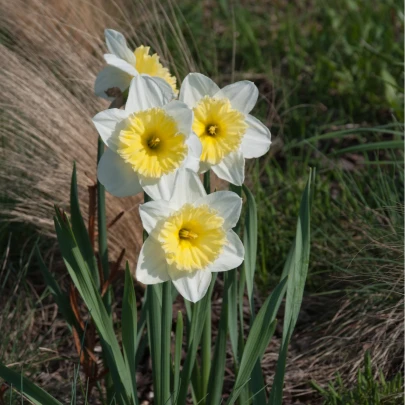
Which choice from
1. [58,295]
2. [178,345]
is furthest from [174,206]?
[58,295]

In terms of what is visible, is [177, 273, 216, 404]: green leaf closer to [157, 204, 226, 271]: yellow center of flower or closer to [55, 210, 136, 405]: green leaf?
[55, 210, 136, 405]: green leaf

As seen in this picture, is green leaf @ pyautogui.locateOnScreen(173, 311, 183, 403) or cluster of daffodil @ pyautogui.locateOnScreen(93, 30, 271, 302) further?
Result: green leaf @ pyautogui.locateOnScreen(173, 311, 183, 403)

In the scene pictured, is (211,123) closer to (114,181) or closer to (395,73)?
(114,181)

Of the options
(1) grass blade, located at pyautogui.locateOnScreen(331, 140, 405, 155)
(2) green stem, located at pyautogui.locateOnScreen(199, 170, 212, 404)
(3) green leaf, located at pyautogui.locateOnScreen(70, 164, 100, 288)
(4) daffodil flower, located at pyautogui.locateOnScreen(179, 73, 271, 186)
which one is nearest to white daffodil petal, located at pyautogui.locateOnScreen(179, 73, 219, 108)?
(4) daffodil flower, located at pyautogui.locateOnScreen(179, 73, 271, 186)

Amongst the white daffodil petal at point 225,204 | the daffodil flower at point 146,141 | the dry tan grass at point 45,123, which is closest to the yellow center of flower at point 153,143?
the daffodil flower at point 146,141

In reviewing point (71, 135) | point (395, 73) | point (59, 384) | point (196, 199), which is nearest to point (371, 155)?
point (395, 73)
